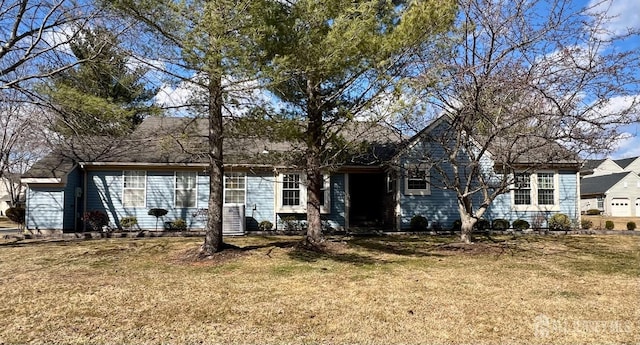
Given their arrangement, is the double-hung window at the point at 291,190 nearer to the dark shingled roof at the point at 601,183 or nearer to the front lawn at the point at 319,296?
the front lawn at the point at 319,296

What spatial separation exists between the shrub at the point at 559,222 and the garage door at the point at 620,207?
96.1 feet

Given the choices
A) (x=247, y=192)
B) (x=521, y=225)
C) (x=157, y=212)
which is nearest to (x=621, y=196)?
(x=521, y=225)

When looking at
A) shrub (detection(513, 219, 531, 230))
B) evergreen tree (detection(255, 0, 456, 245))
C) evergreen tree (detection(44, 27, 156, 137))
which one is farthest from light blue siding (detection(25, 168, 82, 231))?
shrub (detection(513, 219, 531, 230))

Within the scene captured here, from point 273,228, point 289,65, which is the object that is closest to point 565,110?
point 289,65

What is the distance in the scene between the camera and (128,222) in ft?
51.8

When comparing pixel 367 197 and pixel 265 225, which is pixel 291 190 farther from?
pixel 367 197

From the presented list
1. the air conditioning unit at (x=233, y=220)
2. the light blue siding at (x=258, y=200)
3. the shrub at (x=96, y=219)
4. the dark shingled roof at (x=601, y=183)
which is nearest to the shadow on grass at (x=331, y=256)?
the air conditioning unit at (x=233, y=220)

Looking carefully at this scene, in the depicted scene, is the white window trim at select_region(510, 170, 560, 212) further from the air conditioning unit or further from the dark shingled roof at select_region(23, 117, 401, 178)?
the air conditioning unit

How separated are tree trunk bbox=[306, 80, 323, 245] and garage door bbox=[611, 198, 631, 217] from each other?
129ft

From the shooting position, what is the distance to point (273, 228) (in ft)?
53.3

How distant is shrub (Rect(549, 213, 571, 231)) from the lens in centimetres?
1658

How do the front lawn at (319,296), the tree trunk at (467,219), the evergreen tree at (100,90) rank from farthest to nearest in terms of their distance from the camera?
1. the tree trunk at (467,219)
2. the evergreen tree at (100,90)
3. the front lawn at (319,296)

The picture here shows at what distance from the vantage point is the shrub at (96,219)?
1534 cm

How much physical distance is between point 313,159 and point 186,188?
7.40 metres
